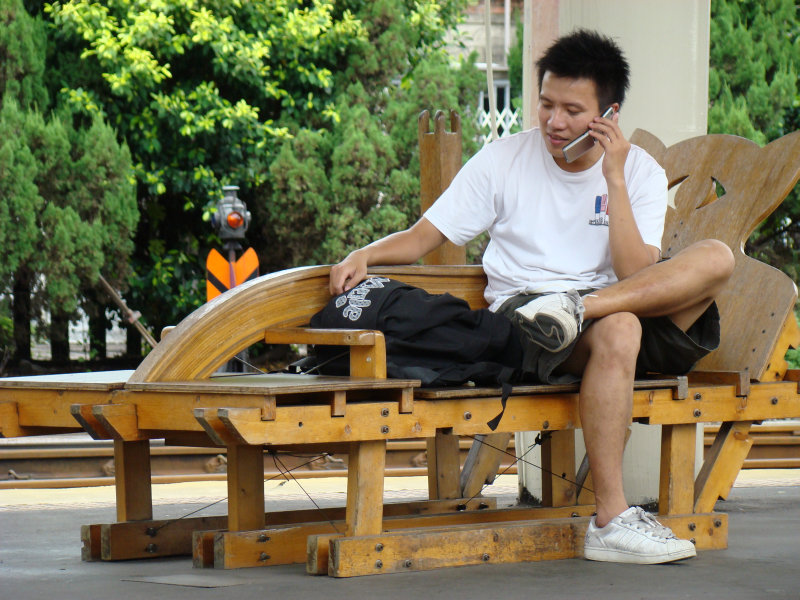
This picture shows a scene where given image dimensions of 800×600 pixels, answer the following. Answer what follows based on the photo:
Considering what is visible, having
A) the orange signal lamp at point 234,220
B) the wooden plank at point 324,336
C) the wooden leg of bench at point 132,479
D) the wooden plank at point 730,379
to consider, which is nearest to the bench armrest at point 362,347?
the wooden plank at point 324,336

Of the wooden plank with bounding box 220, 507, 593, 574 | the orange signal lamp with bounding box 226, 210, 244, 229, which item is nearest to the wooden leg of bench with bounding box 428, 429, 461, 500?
the wooden plank with bounding box 220, 507, 593, 574

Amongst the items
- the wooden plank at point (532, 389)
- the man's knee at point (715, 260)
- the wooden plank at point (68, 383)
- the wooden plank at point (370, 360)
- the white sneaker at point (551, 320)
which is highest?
the man's knee at point (715, 260)

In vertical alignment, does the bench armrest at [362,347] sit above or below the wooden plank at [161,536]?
above

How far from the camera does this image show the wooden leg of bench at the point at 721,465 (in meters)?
4.48

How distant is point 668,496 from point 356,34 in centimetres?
1424

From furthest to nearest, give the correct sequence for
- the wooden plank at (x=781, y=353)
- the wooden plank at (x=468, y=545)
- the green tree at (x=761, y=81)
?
the green tree at (x=761, y=81) → the wooden plank at (x=781, y=353) → the wooden plank at (x=468, y=545)

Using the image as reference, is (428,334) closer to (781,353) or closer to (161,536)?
(161,536)

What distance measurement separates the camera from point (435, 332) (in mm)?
3957

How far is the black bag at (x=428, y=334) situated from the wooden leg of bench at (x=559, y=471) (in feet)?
2.72

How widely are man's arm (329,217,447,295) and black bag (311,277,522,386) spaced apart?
0.09m

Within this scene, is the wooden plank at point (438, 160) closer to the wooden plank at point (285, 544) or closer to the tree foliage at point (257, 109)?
the wooden plank at point (285, 544)

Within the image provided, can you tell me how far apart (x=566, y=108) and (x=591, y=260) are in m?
0.50

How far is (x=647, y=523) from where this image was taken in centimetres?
384

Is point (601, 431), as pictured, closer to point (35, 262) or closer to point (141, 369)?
point (141, 369)
